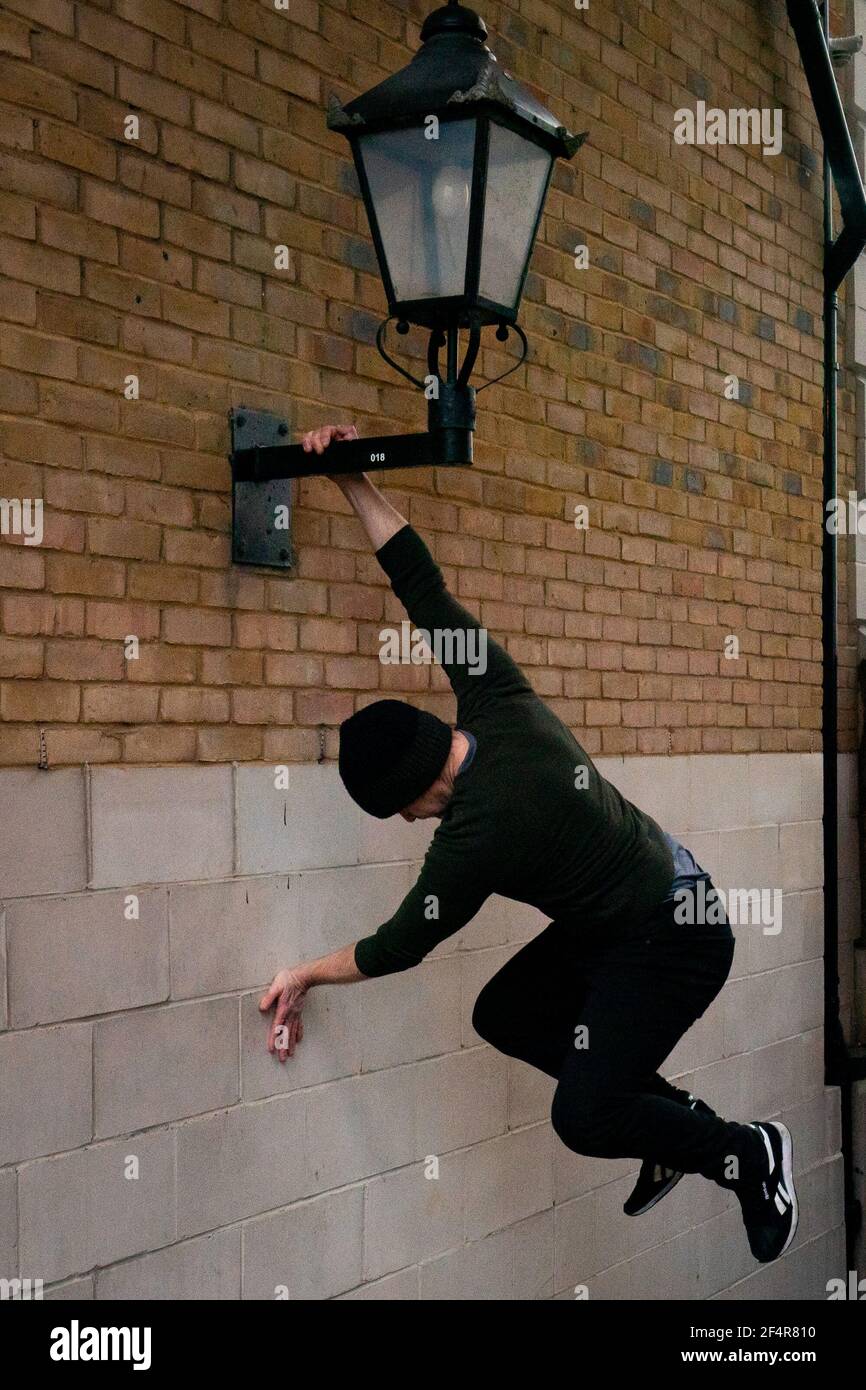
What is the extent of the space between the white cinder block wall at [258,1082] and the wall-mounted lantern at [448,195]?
939mm

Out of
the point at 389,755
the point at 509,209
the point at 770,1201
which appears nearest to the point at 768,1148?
the point at 770,1201

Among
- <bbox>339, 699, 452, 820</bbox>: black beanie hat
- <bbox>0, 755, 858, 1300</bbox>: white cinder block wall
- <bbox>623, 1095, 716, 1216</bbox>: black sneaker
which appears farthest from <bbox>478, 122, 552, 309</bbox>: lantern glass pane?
<bbox>623, 1095, 716, 1216</bbox>: black sneaker

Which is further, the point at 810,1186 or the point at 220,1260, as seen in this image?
the point at 810,1186

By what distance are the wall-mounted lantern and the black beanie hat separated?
560 millimetres

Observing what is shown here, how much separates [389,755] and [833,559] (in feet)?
11.4

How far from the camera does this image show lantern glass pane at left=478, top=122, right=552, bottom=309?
326 centimetres

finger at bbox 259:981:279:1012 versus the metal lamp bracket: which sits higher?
the metal lamp bracket

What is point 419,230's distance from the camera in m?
3.31

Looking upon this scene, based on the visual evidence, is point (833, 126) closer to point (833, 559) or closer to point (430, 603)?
point (833, 559)

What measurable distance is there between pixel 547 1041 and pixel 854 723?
10.2ft

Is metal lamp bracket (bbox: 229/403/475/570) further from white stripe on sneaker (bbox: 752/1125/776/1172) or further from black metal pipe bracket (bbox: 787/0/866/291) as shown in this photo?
black metal pipe bracket (bbox: 787/0/866/291)

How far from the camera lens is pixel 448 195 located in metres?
3.25

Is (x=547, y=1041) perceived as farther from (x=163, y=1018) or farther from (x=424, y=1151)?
(x=163, y=1018)
